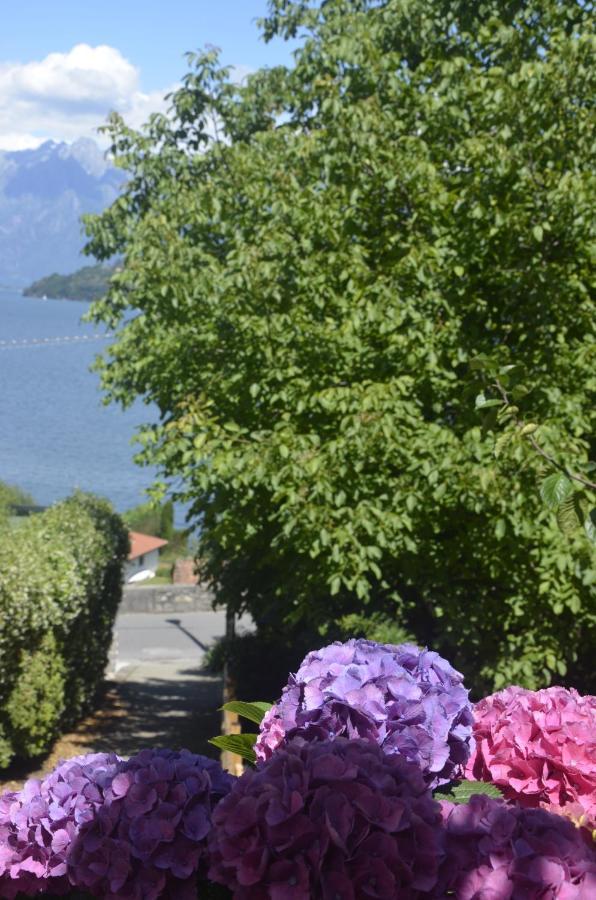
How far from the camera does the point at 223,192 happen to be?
11016 mm

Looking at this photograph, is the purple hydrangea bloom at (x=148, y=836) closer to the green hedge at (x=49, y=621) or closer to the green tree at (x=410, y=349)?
the green tree at (x=410, y=349)

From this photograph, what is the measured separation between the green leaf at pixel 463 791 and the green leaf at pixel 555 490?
76 centimetres

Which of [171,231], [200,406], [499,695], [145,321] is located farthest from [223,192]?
[499,695]

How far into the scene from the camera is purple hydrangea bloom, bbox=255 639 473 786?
217 centimetres

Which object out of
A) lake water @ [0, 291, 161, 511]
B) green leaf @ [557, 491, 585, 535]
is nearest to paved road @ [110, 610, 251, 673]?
green leaf @ [557, 491, 585, 535]

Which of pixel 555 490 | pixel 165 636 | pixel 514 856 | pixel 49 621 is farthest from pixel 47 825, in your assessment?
pixel 165 636

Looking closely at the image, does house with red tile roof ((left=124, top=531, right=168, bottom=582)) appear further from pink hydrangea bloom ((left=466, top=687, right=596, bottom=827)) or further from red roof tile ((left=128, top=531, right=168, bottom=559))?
pink hydrangea bloom ((left=466, top=687, right=596, bottom=827))

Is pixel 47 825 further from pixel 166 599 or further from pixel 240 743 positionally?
pixel 166 599

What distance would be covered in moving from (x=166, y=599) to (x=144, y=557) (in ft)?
26.6

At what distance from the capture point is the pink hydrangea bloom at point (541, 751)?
7.62 feet

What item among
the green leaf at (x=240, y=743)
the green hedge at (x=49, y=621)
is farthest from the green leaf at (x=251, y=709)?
the green hedge at (x=49, y=621)

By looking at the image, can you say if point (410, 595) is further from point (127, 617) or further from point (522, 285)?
point (127, 617)

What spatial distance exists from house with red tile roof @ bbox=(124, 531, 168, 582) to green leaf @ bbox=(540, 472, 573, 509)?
A: 4193cm

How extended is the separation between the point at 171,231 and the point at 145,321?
103 cm
